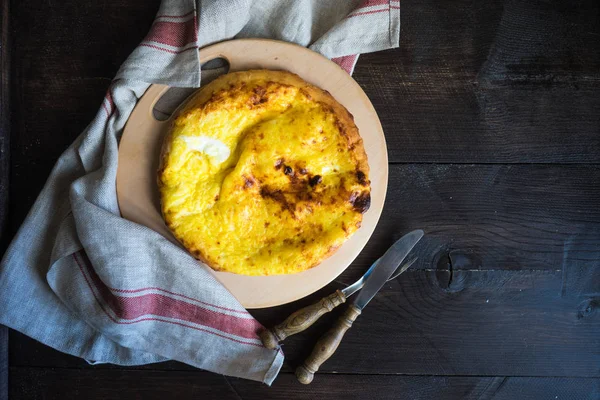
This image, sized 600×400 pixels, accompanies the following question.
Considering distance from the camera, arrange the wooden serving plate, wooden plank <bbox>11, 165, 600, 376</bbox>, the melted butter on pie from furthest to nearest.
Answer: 1. wooden plank <bbox>11, 165, 600, 376</bbox>
2. the wooden serving plate
3. the melted butter on pie

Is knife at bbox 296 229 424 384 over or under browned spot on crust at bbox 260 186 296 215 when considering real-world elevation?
under

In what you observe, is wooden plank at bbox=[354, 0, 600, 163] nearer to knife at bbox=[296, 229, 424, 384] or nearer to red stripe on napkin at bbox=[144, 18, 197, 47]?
knife at bbox=[296, 229, 424, 384]

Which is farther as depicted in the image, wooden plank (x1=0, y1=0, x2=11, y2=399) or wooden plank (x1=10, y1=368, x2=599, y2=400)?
wooden plank (x1=10, y1=368, x2=599, y2=400)

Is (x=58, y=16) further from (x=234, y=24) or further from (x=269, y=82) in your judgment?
(x=269, y=82)

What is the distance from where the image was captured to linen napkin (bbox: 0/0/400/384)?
69.9 inches

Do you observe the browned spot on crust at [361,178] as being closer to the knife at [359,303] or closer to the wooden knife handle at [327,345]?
the knife at [359,303]

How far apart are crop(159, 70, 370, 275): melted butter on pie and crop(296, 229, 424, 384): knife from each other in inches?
13.4

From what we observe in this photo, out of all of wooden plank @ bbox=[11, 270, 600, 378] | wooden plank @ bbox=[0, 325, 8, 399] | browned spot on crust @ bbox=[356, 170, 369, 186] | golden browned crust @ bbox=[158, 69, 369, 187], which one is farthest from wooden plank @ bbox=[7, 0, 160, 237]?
browned spot on crust @ bbox=[356, 170, 369, 186]

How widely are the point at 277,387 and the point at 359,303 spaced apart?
1.75ft

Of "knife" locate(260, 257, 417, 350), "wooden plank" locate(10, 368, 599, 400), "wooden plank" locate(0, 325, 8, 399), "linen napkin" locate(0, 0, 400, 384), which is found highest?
"linen napkin" locate(0, 0, 400, 384)

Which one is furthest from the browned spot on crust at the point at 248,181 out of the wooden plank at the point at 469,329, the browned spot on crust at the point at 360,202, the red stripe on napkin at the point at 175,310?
the wooden plank at the point at 469,329

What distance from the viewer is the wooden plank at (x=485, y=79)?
203 centimetres

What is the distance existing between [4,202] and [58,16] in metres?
0.79

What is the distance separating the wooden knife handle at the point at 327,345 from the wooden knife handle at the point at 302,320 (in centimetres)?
10
